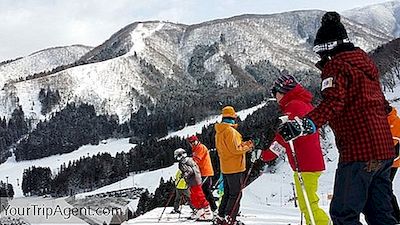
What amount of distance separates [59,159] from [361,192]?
482 feet

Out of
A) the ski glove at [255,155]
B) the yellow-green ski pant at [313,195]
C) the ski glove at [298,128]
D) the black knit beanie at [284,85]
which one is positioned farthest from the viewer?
the ski glove at [255,155]

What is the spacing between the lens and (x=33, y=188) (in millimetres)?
111375

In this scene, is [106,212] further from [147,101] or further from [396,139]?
[147,101]

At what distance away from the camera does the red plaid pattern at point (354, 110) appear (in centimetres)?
343

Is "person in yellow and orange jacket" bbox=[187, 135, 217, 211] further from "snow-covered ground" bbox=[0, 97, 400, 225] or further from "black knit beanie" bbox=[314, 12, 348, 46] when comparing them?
"black knit beanie" bbox=[314, 12, 348, 46]

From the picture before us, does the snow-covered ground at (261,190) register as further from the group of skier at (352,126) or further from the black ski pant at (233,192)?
the group of skier at (352,126)

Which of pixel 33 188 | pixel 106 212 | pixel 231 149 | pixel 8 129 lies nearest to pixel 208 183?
pixel 231 149

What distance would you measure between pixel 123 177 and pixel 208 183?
96.4m

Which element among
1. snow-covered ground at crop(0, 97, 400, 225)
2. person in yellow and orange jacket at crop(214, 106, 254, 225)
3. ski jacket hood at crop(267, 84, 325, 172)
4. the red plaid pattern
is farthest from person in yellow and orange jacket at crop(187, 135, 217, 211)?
the red plaid pattern

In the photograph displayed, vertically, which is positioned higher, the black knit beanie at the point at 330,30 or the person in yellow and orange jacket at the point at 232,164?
the black knit beanie at the point at 330,30

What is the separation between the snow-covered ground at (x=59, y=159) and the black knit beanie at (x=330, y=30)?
128 m

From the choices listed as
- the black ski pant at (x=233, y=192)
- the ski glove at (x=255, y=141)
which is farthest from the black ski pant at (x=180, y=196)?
the ski glove at (x=255, y=141)

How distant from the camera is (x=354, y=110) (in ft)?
11.5

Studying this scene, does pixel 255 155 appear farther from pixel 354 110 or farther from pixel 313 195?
pixel 354 110
